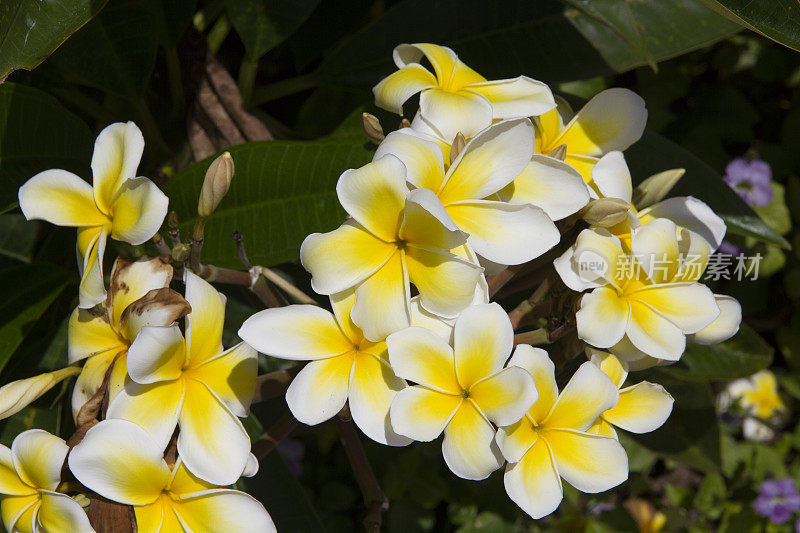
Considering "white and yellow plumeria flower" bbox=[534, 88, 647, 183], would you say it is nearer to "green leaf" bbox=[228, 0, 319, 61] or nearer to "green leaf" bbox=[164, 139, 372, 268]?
"green leaf" bbox=[164, 139, 372, 268]

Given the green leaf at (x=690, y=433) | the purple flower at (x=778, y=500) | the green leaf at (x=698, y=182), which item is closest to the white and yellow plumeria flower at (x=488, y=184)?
the green leaf at (x=698, y=182)

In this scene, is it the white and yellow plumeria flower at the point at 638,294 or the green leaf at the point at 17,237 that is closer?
the white and yellow plumeria flower at the point at 638,294

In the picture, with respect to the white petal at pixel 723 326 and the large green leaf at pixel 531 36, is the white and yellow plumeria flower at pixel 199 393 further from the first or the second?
the large green leaf at pixel 531 36

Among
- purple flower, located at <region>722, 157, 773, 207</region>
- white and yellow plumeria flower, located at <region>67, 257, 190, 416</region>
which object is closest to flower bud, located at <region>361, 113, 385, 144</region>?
white and yellow plumeria flower, located at <region>67, 257, 190, 416</region>

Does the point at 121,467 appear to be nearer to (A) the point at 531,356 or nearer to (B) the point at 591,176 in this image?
(A) the point at 531,356

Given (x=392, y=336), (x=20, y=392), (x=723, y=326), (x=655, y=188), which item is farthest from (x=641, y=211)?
(x=20, y=392)

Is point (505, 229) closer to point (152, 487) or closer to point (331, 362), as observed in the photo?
point (331, 362)

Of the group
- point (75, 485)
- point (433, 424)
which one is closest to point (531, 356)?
point (433, 424)
